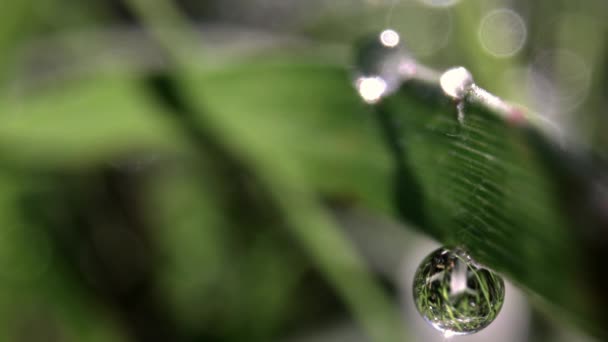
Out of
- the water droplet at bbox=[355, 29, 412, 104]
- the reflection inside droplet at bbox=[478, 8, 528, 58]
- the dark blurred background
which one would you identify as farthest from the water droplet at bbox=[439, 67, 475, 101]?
the reflection inside droplet at bbox=[478, 8, 528, 58]

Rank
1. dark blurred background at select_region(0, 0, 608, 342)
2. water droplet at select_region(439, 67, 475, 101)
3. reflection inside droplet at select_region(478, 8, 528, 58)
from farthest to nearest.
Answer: reflection inside droplet at select_region(478, 8, 528, 58), dark blurred background at select_region(0, 0, 608, 342), water droplet at select_region(439, 67, 475, 101)

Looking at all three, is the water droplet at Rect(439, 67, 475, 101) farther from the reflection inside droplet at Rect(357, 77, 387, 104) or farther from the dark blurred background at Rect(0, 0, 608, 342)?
the dark blurred background at Rect(0, 0, 608, 342)

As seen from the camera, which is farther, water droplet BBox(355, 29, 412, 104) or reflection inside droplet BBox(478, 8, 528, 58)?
reflection inside droplet BBox(478, 8, 528, 58)

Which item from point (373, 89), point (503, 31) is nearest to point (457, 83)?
point (373, 89)

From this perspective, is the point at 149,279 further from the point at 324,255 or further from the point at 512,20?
the point at 512,20

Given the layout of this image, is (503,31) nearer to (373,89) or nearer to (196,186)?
(196,186)

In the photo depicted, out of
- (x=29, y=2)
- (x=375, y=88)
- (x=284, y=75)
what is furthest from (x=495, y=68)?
(x=29, y=2)
